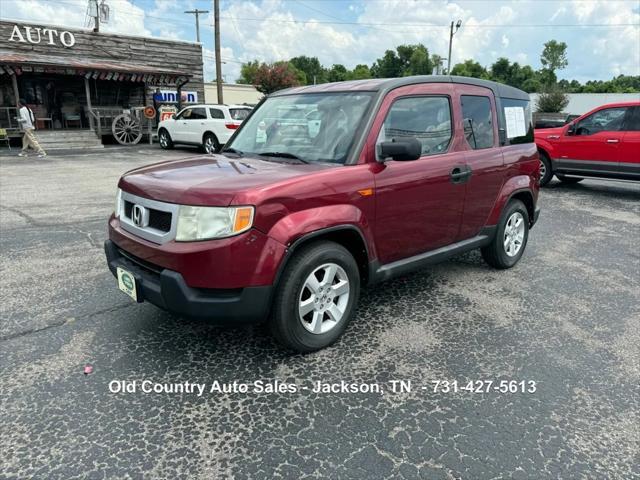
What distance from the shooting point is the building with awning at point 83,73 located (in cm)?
1755

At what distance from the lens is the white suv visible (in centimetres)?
1514

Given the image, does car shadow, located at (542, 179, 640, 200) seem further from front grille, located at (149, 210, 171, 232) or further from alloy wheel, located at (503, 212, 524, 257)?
front grille, located at (149, 210, 171, 232)

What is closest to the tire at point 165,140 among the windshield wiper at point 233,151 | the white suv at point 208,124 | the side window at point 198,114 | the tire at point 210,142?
the white suv at point 208,124

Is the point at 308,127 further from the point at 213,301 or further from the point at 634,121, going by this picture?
the point at 634,121

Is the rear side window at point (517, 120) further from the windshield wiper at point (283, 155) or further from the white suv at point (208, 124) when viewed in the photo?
the white suv at point (208, 124)

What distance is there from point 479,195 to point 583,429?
87.4 inches

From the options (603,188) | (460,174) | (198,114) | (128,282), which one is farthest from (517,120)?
(198,114)

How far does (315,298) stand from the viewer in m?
3.04

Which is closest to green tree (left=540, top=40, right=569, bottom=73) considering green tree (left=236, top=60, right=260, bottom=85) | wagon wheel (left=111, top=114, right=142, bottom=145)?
green tree (left=236, top=60, right=260, bottom=85)

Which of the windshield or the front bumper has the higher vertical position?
the windshield

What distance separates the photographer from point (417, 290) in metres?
4.28

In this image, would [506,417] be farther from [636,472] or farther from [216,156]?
[216,156]

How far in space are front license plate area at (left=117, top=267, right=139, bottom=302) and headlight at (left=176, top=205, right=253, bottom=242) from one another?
548mm

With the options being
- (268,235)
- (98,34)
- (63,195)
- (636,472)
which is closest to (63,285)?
(268,235)
